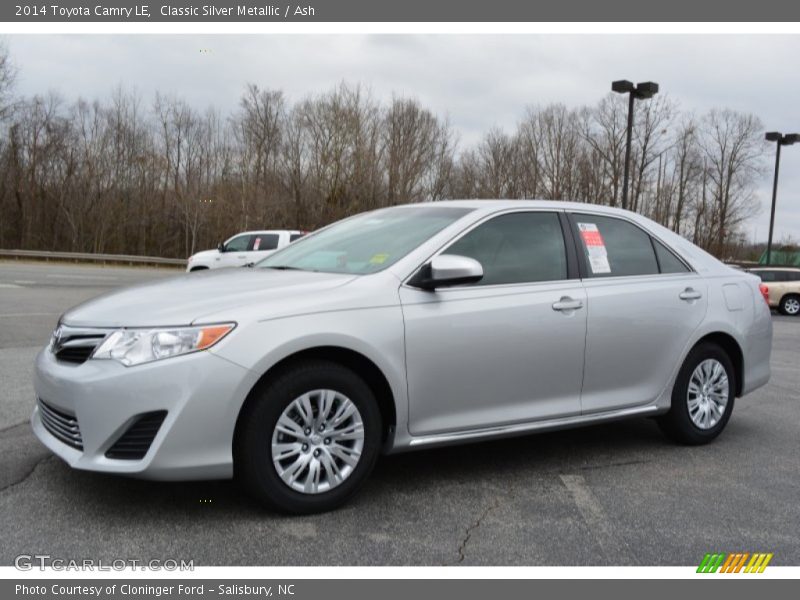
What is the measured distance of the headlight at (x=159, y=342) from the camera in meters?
3.43

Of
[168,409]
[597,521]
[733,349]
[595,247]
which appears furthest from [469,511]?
[733,349]

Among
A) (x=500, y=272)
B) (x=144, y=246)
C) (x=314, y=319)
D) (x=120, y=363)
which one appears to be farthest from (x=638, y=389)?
(x=144, y=246)

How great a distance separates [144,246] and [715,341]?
1829 inches

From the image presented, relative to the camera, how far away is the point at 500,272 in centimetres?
447

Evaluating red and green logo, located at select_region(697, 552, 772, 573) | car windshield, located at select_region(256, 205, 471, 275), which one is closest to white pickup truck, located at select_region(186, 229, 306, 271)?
car windshield, located at select_region(256, 205, 471, 275)

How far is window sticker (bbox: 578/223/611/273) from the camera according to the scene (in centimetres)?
492

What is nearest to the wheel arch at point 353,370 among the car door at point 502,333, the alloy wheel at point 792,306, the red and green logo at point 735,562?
the car door at point 502,333

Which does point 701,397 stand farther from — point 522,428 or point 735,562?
point 735,562

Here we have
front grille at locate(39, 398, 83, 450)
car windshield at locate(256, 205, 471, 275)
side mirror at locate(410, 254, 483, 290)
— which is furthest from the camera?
car windshield at locate(256, 205, 471, 275)

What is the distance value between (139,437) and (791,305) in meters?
22.8

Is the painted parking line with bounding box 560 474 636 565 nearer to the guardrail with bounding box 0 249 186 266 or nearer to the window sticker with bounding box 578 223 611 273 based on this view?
the window sticker with bounding box 578 223 611 273

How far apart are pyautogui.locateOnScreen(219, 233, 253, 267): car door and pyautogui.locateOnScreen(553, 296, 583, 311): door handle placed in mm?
17112

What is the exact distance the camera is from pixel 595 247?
4.99 m

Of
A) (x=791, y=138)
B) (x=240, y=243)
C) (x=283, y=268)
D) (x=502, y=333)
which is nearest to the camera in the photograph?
(x=502, y=333)
